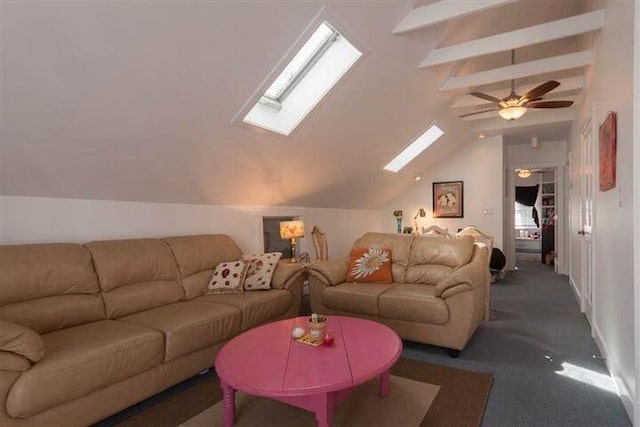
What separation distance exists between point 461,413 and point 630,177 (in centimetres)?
162

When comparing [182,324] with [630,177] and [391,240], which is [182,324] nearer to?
[391,240]

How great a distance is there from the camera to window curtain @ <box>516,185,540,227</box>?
10060 millimetres

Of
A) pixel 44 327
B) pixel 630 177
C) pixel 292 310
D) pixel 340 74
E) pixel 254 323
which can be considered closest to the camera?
pixel 630 177

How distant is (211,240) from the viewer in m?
3.50

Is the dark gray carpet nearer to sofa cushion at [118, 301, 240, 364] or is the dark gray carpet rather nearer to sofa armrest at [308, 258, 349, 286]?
sofa armrest at [308, 258, 349, 286]

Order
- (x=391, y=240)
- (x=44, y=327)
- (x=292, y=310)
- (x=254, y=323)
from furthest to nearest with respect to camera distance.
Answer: (x=391, y=240) → (x=292, y=310) → (x=254, y=323) → (x=44, y=327)

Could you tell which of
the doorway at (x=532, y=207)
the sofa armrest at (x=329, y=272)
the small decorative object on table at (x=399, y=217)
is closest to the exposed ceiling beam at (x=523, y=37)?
the sofa armrest at (x=329, y=272)

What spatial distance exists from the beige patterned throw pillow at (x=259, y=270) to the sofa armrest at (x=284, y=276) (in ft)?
0.17

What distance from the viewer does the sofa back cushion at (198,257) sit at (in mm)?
3092

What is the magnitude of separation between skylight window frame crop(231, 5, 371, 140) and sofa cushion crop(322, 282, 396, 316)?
154 centimetres

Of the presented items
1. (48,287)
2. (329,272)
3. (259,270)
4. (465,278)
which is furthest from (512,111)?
(48,287)

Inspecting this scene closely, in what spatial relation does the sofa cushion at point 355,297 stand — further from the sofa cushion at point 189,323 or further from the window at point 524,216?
the window at point 524,216

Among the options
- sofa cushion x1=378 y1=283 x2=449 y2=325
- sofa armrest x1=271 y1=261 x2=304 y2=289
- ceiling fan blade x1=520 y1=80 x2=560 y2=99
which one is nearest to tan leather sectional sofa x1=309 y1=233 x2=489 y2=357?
sofa cushion x1=378 y1=283 x2=449 y2=325

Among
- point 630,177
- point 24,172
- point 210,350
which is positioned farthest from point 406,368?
point 24,172
